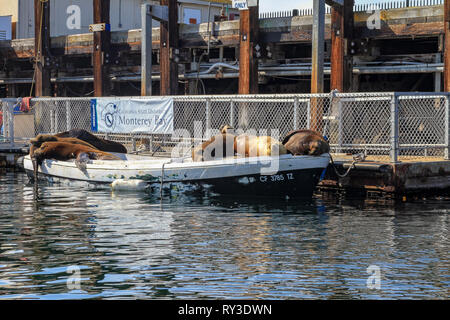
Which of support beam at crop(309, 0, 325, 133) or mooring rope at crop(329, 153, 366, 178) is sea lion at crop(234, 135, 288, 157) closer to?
mooring rope at crop(329, 153, 366, 178)

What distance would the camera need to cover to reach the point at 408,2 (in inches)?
754

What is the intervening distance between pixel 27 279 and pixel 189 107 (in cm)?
1291

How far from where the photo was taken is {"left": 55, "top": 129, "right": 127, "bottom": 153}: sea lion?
58.8ft

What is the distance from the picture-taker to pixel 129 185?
15.6 m

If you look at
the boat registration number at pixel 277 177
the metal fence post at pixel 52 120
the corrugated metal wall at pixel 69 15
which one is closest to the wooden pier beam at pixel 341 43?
the boat registration number at pixel 277 177

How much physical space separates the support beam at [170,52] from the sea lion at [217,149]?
726 centimetres

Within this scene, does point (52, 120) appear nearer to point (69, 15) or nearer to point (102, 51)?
point (102, 51)

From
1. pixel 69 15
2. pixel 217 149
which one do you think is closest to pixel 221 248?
pixel 217 149

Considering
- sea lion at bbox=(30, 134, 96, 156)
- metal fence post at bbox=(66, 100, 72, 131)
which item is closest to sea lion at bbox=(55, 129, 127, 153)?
sea lion at bbox=(30, 134, 96, 156)

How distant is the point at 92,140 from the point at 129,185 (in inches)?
116

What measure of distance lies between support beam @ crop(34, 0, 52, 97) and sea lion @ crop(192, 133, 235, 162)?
12.9 meters

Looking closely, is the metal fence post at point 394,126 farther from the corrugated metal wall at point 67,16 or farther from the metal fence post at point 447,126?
the corrugated metal wall at point 67,16

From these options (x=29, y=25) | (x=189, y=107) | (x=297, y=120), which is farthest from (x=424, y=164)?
(x=29, y=25)

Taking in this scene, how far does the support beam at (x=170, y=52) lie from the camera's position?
72.1 ft
